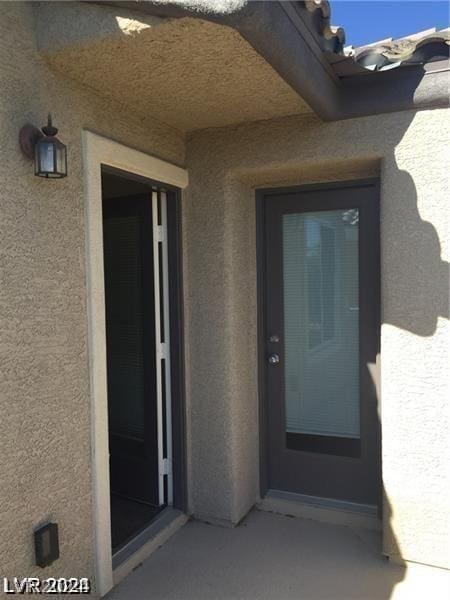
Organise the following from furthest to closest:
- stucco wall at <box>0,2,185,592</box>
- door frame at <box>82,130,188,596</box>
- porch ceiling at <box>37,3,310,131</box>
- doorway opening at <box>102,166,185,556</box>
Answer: doorway opening at <box>102,166,185,556</box> → door frame at <box>82,130,188,596</box> → stucco wall at <box>0,2,185,592</box> → porch ceiling at <box>37,3,310,131</box>

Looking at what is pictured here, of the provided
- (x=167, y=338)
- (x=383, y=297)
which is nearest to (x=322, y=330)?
(x=383, y=297)

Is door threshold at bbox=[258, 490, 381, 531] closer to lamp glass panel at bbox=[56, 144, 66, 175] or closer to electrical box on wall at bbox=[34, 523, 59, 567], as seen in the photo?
electrical box on wall at bbox=[34, 523, 59, 567]

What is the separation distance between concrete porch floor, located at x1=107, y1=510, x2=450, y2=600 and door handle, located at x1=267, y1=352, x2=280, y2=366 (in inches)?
60.3

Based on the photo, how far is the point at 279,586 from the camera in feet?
12.4

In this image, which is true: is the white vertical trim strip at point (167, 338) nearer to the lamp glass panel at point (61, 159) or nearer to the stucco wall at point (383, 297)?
the stucco wall at point (383, 297)

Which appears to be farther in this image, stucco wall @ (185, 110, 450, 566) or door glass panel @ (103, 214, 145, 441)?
door glass panel @ (103, 214, 145, 441)

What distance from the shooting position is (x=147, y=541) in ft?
14.2

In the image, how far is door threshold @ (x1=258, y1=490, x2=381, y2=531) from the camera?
15.2ft

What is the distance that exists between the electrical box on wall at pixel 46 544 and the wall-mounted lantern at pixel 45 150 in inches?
87.4

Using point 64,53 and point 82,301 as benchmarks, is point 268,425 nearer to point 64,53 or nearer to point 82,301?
point 82,301

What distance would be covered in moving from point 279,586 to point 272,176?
3.46 m

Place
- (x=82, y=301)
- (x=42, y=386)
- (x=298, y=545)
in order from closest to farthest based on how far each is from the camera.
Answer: (x=42, y=386), (x=82, y=301), (x=298, y=545)

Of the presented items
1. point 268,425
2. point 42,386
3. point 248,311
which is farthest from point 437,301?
point 42,386

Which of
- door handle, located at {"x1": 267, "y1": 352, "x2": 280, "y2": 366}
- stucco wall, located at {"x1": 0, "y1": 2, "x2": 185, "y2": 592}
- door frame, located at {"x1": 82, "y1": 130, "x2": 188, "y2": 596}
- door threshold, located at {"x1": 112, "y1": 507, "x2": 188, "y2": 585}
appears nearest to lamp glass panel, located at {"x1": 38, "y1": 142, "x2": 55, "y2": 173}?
stucco wall, located at {"x1": 0, "y1": 2, "x2": 185, "y2": 592}
